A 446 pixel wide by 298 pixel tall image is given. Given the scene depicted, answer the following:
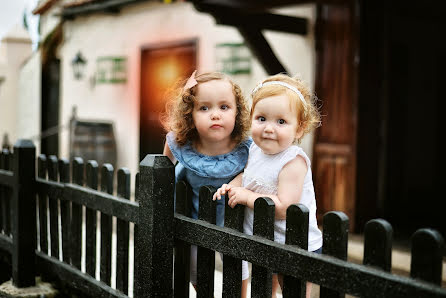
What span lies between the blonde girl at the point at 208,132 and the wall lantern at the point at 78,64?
7894 mm

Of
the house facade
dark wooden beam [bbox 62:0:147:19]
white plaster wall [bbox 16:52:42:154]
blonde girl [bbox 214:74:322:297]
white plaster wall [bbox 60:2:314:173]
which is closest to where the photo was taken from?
blonde girl [bbox 214:74:322:297]

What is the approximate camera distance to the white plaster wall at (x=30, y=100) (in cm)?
1159

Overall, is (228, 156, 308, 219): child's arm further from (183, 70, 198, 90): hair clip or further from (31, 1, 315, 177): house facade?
(31, 1, 315, 177): house facade

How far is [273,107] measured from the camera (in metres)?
1.98

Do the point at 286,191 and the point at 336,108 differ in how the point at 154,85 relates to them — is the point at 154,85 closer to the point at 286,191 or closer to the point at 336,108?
the point at 336,108

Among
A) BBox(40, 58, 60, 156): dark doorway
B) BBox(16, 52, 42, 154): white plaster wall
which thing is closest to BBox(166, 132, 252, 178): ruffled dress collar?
BBox(16, 52, 42, 154): white plaster wall

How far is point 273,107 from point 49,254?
6.77ft

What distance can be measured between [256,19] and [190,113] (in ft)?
11.0

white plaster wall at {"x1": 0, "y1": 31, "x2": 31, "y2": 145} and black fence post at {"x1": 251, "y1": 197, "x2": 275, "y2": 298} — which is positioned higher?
white plaster wall at {"x1": 0, "y1": 31, "x2": 31, "y2": 145}

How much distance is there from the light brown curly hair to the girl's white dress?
23 cm

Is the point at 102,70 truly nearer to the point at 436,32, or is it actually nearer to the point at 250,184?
the point at 436,32

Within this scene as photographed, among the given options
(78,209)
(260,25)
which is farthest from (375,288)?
(260,25)

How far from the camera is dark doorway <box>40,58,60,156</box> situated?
449 inches

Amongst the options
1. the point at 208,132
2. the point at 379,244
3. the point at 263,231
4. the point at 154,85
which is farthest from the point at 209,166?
the point at 154,85
